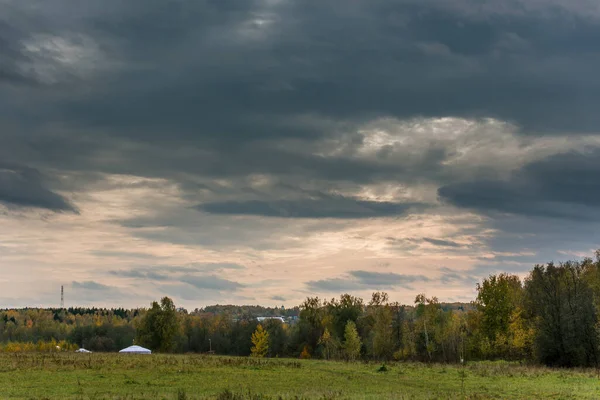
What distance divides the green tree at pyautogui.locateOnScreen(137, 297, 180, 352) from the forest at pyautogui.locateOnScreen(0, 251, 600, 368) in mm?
186

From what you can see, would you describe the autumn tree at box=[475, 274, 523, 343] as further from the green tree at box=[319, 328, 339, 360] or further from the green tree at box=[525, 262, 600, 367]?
the green tree at box=[319, 328, 339, 360]

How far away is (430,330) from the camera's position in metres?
110

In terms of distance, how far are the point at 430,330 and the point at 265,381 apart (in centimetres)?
7770

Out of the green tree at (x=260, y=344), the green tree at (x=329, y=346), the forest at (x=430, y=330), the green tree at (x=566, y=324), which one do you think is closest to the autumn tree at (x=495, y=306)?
the forest at (x=430, y=330)

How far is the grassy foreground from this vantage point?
2964 centimetres

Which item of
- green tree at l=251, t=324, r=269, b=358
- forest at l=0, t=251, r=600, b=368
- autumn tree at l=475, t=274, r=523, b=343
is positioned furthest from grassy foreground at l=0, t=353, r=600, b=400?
green tree at l=251, t=324, r=269, b=358

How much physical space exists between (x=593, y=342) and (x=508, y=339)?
1842cm

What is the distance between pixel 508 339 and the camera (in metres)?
83.9

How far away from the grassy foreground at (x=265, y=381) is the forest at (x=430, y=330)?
69.5 ft

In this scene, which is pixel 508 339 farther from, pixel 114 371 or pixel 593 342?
pixel 114 371

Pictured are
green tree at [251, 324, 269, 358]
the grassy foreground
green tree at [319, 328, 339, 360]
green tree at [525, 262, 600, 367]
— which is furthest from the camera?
green tree at [251, 324, 269, 358]

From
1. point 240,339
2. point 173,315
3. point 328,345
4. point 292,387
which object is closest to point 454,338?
point 328,345

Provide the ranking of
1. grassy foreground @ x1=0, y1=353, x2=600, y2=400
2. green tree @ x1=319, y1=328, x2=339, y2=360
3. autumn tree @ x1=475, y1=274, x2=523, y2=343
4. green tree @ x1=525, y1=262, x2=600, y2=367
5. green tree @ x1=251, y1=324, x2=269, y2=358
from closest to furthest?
1. grassy foreground @ x1=0, y1=353, x2=600, y2=400
2. green tree @ x1=525, y1=262, x2=600, y2=367
3. autumn tree @ x1=475, y1=274, x2=523, y2=343
4. green tree @ x1=319, y1=328, x2=339, y2=360
5. green tree @ x1=251, y1=324, x2=269, y2=358

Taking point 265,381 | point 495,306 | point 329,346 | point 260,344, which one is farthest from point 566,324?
point 260,344
